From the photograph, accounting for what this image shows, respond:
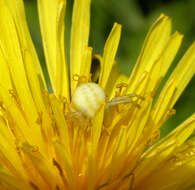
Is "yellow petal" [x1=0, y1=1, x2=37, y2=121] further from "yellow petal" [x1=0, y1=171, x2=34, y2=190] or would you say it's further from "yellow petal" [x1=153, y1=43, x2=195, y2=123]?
"yellow petal" [x1=153, y1=43, x2=195, y2=123]

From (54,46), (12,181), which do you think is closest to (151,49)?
(54,46)

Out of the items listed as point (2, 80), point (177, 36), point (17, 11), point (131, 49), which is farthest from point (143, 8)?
point (2, 80)

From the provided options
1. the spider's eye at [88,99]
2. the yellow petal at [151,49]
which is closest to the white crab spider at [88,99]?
the spider's eye at [88,99]

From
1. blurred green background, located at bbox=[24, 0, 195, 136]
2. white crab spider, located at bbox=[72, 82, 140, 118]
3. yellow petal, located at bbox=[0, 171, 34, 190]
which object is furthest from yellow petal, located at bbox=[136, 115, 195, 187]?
blurred green background, located at bbox=[24, 0, 195, 136]

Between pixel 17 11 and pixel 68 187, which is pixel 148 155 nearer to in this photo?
pixel 68 187

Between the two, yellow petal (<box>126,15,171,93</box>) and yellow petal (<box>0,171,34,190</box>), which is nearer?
yellow petal (<box>0,171,34,190</box>)

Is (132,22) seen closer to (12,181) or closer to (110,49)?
(110,49)
